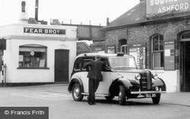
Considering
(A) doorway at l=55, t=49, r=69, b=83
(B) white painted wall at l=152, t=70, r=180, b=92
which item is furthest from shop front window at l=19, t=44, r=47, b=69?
(B) white painted wall at l=152, t=70, r=180, b=92

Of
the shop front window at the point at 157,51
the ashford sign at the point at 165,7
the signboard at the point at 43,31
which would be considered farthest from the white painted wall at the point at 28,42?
the shop front window at the point at 157,51

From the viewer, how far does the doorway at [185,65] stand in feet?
70.9

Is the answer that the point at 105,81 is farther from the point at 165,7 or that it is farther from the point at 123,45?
the point at 123,45

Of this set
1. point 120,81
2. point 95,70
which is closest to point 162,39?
point 95,70

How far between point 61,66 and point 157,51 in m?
11.1

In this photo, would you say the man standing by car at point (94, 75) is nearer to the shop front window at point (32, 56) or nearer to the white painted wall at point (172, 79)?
the white painted wall at point (172, 79)

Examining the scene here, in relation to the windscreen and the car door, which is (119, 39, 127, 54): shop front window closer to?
the windscreen

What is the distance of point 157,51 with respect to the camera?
23.3 metres

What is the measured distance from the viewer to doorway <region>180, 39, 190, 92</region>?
70.9ft

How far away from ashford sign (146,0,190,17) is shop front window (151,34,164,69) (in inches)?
51.9

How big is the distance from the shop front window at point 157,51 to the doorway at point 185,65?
5.34 ft

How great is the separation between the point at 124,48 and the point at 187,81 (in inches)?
231

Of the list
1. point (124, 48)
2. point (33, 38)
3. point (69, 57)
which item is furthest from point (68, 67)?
point (124, 48)

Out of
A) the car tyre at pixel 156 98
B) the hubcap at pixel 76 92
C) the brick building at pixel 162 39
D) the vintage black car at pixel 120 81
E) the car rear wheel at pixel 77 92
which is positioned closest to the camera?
the vintage black car at pixel 120 81
